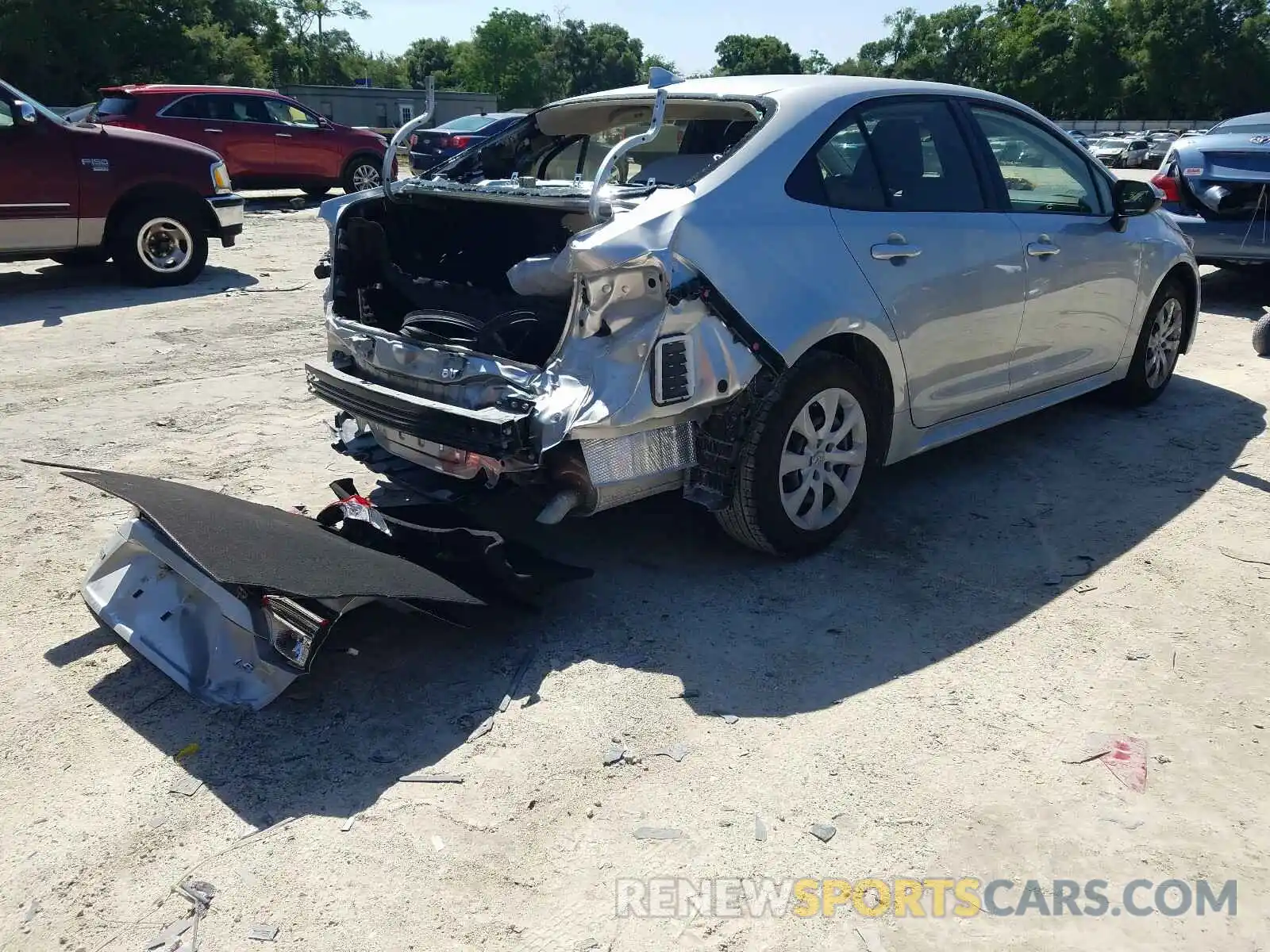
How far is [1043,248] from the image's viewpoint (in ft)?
16.2

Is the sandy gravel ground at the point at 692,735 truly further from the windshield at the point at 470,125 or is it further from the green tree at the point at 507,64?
the green tree at the point at 507,64

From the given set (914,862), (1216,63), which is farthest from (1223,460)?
(1216,63)

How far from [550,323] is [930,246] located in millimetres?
1582

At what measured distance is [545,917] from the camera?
2492mm

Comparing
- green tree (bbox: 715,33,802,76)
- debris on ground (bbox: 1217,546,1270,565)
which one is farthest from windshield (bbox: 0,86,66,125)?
green tree (bbox: 715,33,802,76)

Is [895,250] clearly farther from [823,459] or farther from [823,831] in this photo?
[823,831]

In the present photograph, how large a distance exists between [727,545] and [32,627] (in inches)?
100

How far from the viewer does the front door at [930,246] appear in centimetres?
419

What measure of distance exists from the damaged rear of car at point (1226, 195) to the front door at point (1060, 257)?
3.88 m

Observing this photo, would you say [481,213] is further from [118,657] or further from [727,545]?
[118,657]

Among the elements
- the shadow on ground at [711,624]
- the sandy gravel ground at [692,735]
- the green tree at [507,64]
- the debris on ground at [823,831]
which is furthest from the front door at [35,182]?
the green tree at [507,64]

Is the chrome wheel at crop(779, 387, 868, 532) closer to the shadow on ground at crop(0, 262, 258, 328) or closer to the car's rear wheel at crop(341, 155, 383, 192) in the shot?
the shadow on ground at crop(0, 262, 258, 328)

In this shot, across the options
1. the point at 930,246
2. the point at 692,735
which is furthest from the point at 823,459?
the point at 692,735

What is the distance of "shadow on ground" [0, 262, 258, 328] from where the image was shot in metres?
8.74
